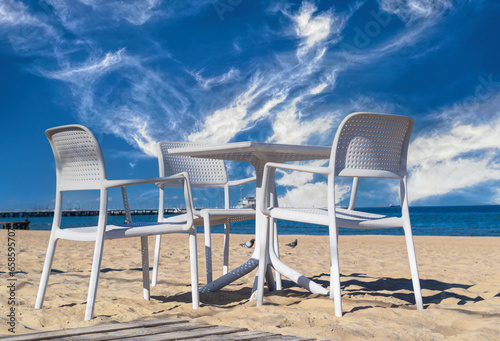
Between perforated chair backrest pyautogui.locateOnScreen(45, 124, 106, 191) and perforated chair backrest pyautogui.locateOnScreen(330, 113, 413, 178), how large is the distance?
1388mm

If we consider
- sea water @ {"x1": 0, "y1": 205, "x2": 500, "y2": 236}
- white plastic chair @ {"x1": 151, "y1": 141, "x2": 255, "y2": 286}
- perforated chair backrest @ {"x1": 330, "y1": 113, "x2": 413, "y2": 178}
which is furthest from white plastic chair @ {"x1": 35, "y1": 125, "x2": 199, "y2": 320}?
sea water @ {"x1": 0, "y1": 205, "x2": 500, "y2": 236}

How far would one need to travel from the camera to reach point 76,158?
271 cm

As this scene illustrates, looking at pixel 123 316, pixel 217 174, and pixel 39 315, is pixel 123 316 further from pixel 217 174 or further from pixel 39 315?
pixel 217 174

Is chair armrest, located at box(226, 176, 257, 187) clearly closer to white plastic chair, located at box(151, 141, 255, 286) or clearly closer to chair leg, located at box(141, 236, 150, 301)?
white plastic chair, located at box(151, 141, 255, 286)

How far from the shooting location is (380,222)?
2561 mm

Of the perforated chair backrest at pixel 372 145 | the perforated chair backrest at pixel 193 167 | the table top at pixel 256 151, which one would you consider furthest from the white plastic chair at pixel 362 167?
the perforated chair backrest at pixel 193 167

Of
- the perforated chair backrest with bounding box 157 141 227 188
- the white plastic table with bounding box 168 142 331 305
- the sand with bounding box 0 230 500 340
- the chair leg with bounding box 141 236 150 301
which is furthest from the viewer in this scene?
the perforated chair backrest with bounding box 157 141 227 188

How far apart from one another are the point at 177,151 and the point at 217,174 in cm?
145

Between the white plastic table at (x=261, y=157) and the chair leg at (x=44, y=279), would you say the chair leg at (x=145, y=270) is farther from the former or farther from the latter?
the chair leg at (x=44, y=279)

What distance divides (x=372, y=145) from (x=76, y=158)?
1.84m

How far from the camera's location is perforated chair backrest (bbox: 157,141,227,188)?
13.7 ft

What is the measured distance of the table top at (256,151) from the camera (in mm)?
2762

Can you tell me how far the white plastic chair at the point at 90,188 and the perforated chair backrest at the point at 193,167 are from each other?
134 cm

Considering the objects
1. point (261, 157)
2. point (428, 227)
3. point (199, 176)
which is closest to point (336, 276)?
point (261, 157)
